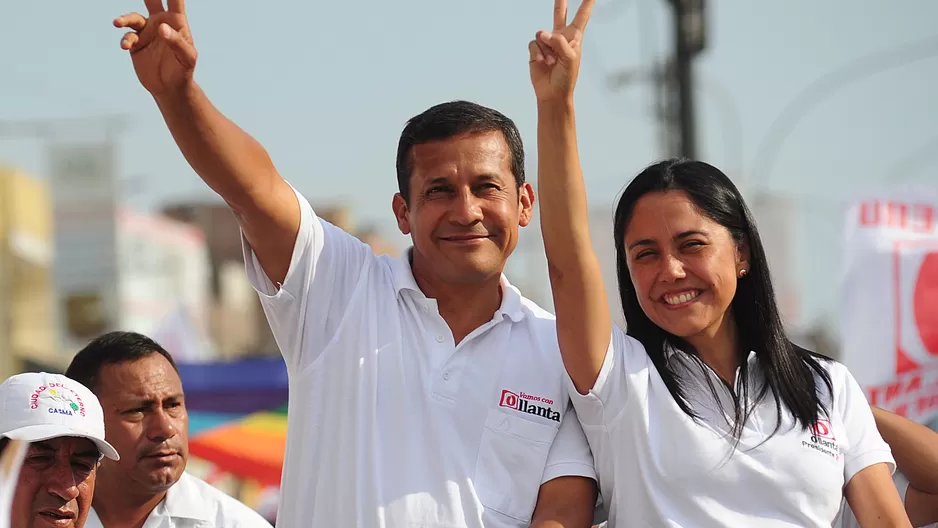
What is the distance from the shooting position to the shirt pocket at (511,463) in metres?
3.67

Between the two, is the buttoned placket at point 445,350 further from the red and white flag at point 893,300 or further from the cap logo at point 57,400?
the red and white flag at point 893,300

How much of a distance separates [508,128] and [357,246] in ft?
1.89

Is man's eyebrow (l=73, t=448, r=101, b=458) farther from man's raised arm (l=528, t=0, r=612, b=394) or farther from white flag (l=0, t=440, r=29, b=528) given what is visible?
man's raised arm (l=528, t=0, r=612, b=394)

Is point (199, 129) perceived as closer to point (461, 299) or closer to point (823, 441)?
point (461, 299)

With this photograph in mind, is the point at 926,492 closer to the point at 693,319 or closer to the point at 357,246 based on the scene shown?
the point at 693,319

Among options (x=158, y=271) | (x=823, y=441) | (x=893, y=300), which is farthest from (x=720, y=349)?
(x=158, y=271)

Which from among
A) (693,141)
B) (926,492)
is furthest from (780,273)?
(926,492)

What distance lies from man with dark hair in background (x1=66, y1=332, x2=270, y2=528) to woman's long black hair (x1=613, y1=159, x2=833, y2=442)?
164 cm

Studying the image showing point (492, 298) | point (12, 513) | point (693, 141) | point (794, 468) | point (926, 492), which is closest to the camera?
point (12, 513)

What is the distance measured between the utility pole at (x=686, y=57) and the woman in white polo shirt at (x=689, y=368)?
8725mm

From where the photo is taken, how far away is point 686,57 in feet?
42.2

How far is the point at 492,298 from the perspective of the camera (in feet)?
13.1

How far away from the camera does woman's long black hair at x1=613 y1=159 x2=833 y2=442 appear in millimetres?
3895

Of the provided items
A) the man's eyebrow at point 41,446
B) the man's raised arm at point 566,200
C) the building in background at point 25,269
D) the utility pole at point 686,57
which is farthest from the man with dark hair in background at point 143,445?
the building in background at point 25,269
